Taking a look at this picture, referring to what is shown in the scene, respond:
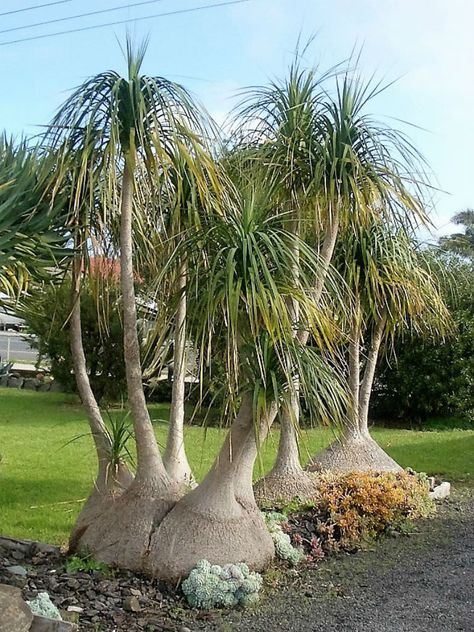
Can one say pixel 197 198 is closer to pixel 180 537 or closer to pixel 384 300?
pixel 180 537

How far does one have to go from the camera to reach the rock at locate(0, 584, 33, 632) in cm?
314

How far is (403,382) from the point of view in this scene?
13.6 meters

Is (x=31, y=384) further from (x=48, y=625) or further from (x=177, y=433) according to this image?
(x=48, y=625)

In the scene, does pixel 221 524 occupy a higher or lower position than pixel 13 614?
higher

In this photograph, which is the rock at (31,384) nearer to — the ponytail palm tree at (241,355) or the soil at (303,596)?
the soil at (303,596)

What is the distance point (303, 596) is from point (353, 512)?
137cm

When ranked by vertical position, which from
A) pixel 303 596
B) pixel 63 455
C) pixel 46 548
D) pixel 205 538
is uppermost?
pixel 63 455

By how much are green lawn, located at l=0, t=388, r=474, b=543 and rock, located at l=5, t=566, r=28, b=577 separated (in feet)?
3.15

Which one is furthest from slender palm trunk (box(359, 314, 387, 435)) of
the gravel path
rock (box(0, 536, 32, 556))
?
rock (box(0, 536, 32, 556))

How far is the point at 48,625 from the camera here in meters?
3.37

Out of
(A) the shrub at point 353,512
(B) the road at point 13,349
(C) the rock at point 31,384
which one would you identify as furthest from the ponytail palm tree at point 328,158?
(B) the road at point 13,349

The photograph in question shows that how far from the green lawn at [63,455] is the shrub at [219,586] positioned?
75 cm

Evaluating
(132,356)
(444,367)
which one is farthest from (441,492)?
(444,367)

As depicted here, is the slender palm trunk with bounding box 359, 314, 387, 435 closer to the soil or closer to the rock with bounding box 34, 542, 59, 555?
the soil
